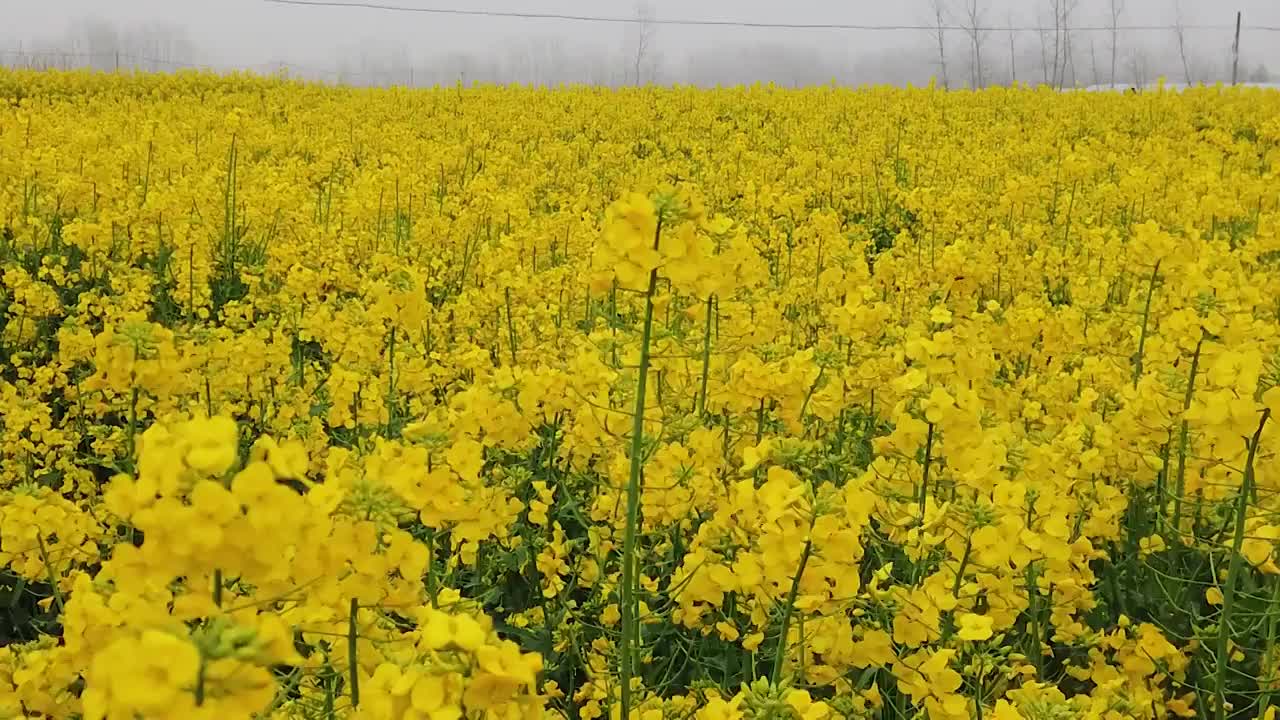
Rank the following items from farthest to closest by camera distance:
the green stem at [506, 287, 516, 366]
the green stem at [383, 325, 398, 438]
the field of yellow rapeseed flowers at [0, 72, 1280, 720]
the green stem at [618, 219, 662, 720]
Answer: the green stem at [506, 287, 516, 366]
the green stem at [383, 325, 398, 438]
the green stem at [618, 219, 662, 720]
the field of yellow rapeseed flowers at [0, 72, 1280, 720]

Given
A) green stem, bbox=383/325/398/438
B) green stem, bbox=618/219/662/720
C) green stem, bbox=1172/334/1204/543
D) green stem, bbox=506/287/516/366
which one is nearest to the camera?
green stem, bbox=618/219/662/720

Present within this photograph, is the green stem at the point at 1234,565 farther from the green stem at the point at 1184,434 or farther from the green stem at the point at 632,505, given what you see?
the green stem at the point at 632,505

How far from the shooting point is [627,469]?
263 cm

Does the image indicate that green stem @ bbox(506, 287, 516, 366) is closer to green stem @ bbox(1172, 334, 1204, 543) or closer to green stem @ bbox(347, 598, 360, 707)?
green stem @ bbox(1172, 334, 1204, 543)

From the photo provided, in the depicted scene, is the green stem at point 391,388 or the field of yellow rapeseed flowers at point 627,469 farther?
the green stem at point 391,388

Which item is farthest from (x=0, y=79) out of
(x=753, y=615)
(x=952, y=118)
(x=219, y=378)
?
(x=753, y=615)

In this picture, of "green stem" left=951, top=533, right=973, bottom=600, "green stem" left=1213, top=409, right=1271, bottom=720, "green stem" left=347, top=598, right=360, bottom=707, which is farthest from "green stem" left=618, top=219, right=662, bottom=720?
"green stem" left=1213, top=409, right=1271, bottom=720

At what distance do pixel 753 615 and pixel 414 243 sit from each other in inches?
196

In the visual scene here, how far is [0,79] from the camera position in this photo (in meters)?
17.9

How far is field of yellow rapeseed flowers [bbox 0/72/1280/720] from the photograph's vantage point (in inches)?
50.5

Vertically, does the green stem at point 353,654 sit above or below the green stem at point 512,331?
below

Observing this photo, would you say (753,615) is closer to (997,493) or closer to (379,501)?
(997,493)


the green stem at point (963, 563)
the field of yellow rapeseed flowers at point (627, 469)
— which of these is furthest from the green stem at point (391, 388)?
the green stem at point (963, 563)

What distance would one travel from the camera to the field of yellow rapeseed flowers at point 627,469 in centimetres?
128
